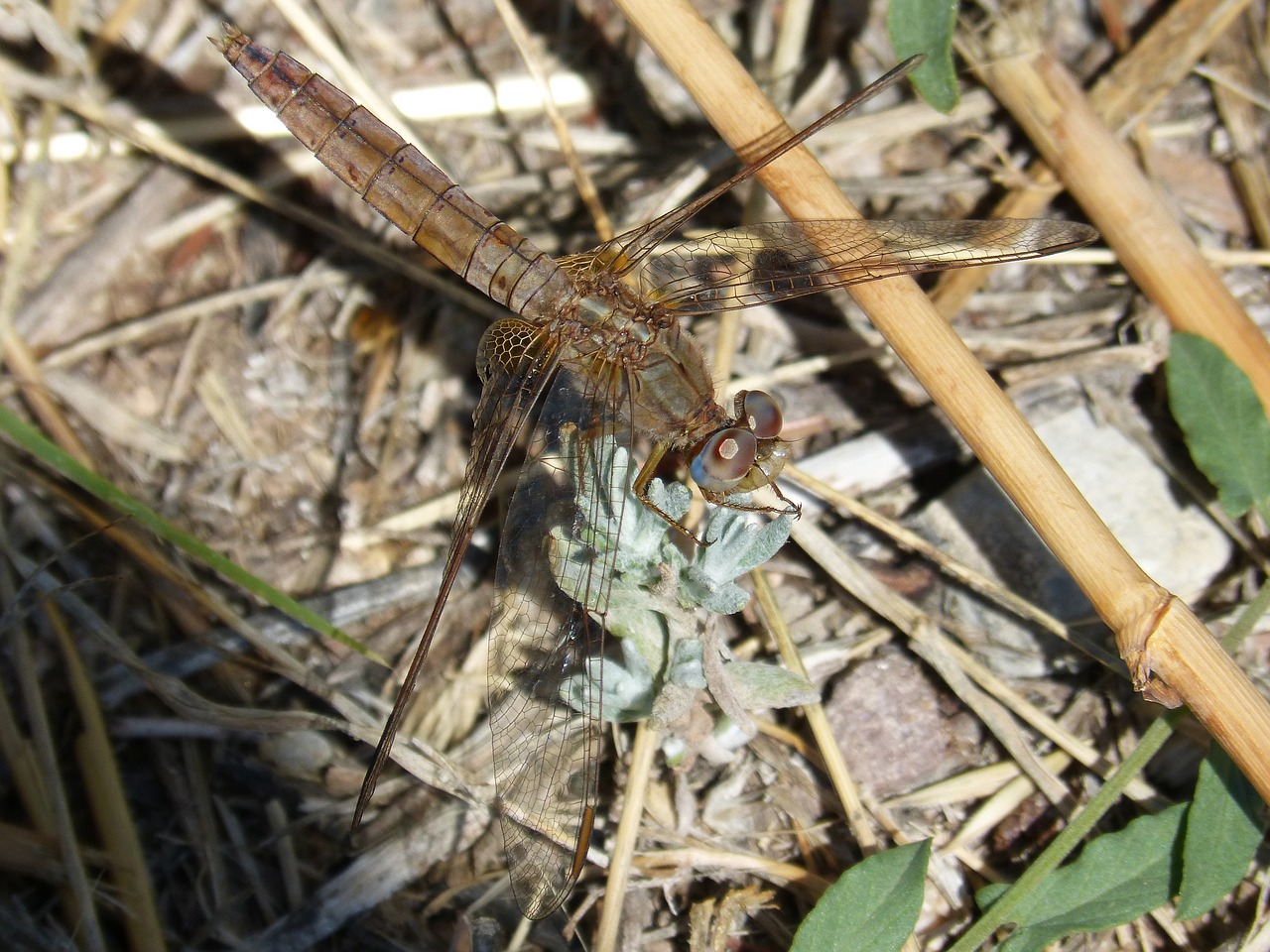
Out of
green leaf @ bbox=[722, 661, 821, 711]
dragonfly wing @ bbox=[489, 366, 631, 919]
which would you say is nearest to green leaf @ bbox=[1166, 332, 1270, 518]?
green leaf @ bbox=[722, 661, 821, 711]

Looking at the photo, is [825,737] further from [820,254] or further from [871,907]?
[820,254]

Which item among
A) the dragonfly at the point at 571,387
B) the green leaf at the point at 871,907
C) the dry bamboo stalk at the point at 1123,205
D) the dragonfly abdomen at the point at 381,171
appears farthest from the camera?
the dragonfly abdomen at the point at 381,171

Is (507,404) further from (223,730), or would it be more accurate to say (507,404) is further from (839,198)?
(223,730)

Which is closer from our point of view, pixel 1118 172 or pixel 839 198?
pixel 839 198

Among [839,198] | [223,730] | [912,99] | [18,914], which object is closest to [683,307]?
[839,198]

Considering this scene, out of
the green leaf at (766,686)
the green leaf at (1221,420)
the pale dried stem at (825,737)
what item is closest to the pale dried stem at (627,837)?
the green leaf at (766,686)

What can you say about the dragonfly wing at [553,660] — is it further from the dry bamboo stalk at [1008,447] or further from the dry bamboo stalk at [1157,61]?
the dry bamboo stalk at [1157,61]
